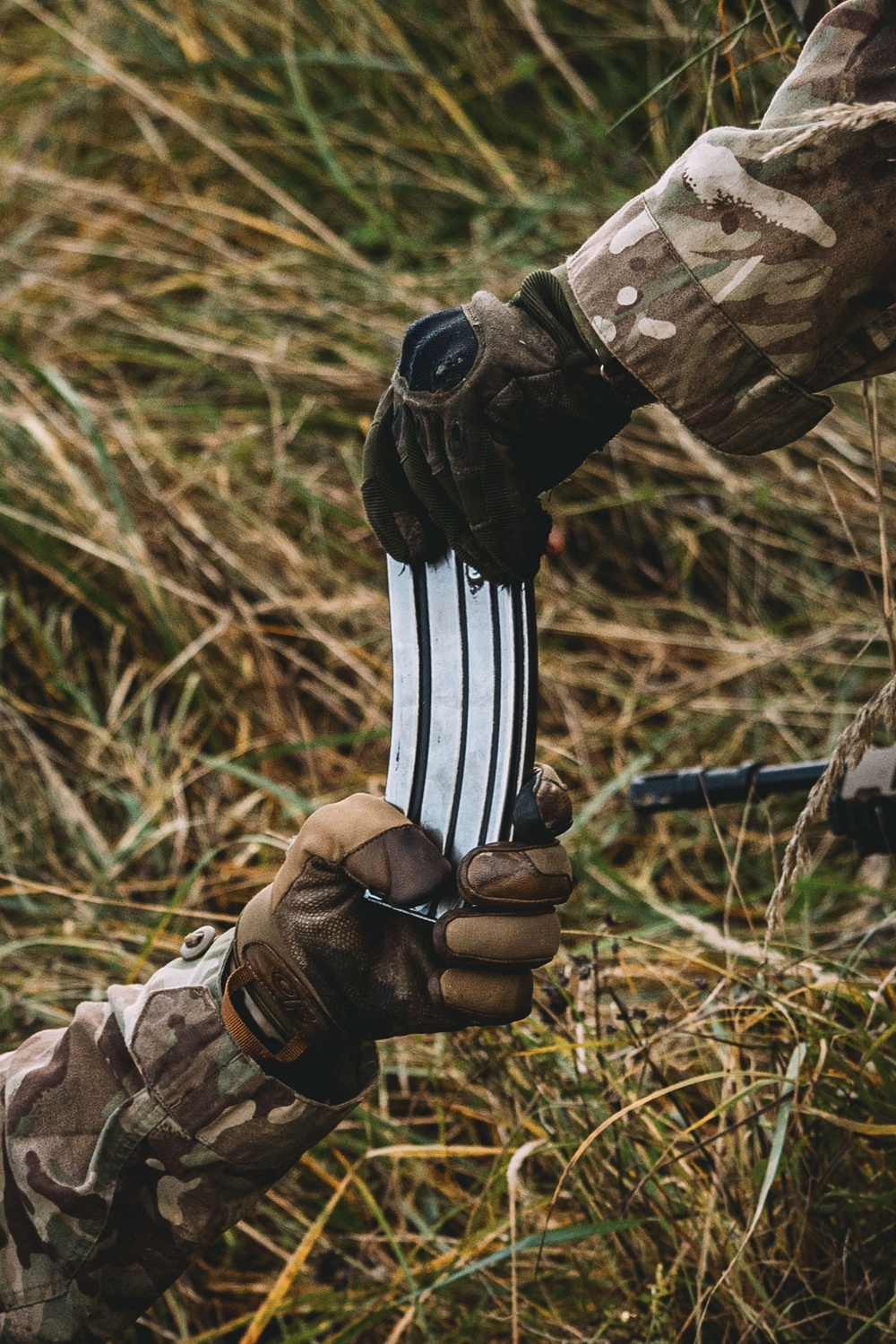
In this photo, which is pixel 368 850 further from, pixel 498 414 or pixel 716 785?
pixel 716 785

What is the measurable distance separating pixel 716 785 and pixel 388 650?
40.3 inches

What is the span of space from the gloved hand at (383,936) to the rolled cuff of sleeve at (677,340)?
0.35 metres

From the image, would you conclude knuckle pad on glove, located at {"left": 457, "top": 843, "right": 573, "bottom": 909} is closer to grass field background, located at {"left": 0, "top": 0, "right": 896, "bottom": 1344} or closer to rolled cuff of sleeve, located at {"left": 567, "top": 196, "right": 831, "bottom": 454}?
grass field background, located at {"left": 0, "top": 0, "right": 896, "bottom": 1344}

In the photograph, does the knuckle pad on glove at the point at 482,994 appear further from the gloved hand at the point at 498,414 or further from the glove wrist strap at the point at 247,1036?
the gloved hand at the point at 498,414

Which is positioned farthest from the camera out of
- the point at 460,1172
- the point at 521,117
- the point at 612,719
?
the point at 521,117

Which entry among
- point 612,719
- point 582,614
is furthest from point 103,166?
point 612,719

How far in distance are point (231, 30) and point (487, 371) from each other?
2.89 m

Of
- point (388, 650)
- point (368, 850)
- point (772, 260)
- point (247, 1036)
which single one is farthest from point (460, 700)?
point (388, 650)

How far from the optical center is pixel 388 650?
2350 mm

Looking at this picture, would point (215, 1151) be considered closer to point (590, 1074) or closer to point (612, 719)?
point (590, 1074)

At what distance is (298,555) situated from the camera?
97.3 inches

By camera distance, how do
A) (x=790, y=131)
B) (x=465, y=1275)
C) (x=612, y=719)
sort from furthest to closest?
(x=612, y=719) < (x=465, y=1275) < (x=790, y=131)

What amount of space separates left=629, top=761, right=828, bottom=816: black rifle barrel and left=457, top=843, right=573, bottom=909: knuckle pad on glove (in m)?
0.39

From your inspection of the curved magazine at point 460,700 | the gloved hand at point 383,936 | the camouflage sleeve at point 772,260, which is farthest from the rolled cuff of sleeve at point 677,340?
the gloved hand at point 383,936
